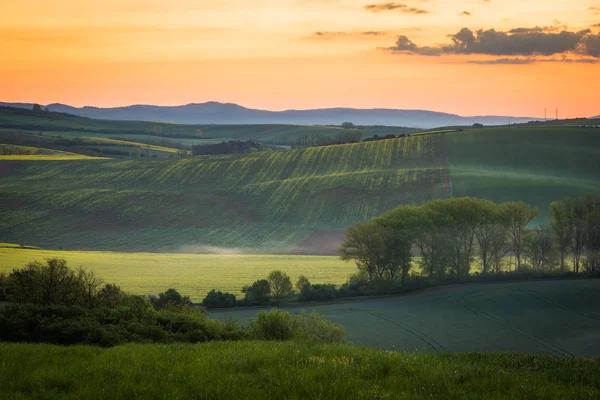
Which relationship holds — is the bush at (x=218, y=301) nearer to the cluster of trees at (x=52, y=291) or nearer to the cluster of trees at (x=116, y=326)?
the cluster of trees at (x=52, y=291)

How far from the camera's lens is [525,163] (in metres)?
129

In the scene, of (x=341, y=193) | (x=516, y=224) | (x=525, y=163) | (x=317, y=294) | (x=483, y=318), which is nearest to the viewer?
(x=483, y=318)

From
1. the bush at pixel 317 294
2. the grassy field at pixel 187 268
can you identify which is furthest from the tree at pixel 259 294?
the grassy field at pixel 187 268

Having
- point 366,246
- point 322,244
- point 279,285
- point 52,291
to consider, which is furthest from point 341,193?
point 52,291

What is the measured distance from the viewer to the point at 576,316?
163 feet

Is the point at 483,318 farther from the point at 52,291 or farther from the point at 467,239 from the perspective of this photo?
the point at 52,291

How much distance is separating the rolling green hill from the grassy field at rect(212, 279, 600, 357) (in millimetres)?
40108

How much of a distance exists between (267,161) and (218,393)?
139205mm

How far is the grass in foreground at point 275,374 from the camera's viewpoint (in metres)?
10.1

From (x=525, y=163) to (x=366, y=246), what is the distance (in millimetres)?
74228

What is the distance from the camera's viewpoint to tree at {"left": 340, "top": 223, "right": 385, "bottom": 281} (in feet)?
217

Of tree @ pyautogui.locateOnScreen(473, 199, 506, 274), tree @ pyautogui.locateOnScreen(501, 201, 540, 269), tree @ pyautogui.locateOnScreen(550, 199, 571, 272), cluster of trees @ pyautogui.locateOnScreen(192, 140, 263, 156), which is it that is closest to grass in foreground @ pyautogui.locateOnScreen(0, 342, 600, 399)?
tree @ pyautogui.locateOnScreen(473, 199, 506, 274)

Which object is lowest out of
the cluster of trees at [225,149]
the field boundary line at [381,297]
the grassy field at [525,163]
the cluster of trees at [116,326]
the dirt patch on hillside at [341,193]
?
the field boundary line at [381,297]

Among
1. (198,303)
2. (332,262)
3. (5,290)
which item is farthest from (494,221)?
(5,290)
